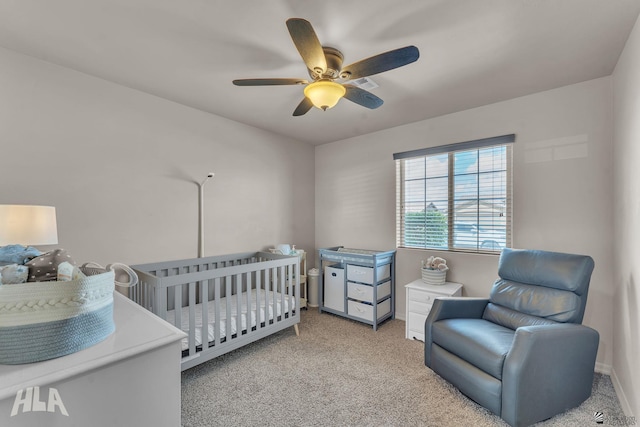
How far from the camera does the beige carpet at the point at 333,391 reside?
70.2 inches

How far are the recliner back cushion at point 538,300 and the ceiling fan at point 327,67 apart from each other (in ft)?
5.94

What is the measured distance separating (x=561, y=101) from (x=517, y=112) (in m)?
0.32

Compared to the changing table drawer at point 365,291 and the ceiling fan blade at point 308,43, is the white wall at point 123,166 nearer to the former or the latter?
the changing table drawer at point 365,291

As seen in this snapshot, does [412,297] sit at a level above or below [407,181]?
below

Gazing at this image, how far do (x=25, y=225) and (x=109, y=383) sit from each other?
4.39ft

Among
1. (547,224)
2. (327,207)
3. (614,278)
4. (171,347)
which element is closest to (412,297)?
(547,224)

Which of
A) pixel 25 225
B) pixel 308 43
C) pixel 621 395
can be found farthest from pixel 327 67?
pixel 621 395

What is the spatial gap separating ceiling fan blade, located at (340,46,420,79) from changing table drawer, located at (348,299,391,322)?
2.42m

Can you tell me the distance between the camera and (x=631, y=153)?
1810 mm

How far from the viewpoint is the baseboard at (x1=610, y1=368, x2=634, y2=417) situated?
1.78 metres

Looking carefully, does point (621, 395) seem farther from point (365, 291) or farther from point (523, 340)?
point (365, 291)

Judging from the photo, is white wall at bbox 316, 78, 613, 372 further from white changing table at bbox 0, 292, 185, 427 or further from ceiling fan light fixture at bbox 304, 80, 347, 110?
white changing table at bbox 0, 292, 185, 427

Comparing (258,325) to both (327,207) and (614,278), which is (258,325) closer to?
(327,207)

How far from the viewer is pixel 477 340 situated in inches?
75.2
